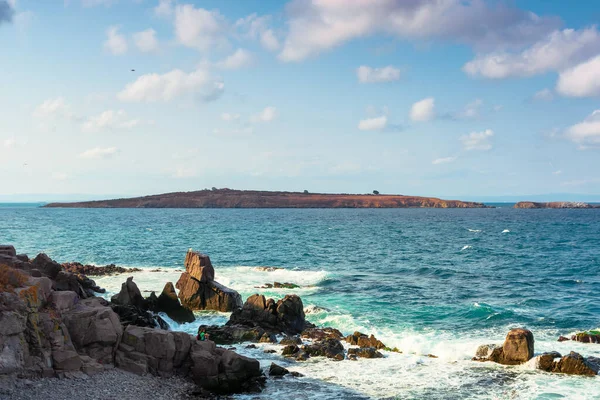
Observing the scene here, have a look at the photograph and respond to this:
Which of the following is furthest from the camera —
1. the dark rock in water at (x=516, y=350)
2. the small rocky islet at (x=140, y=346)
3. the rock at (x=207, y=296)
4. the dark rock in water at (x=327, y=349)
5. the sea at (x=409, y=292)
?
the rock at (x=207, y=296)

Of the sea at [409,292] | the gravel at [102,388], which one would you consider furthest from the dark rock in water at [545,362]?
the gravel at [102,388]

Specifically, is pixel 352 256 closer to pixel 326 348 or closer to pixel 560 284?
pixel 560 284

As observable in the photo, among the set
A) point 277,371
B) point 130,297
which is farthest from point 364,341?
point 130,297

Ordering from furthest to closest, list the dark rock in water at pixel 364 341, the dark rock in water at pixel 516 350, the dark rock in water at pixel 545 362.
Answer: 1. the dark rock in water at pixel 364 341
2. the dark rock in water at pixel 516 350
3. the dark rock in water at pixel 545 362

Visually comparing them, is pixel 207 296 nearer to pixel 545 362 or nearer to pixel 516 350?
pixel 516 350

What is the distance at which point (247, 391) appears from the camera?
2188 cm

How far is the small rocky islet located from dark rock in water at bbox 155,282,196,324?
229cm

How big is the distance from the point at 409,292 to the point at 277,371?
80.3ft

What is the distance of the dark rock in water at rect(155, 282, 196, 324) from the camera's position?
33438 millimetres

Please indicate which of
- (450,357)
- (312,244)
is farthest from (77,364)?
(312,244)

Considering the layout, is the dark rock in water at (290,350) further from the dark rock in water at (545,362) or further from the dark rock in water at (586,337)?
the dark rock in water at (586,337)

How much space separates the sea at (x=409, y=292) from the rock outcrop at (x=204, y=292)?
1224 millimetres

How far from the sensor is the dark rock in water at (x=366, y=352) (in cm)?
2689

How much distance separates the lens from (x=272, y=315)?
1266 inches
